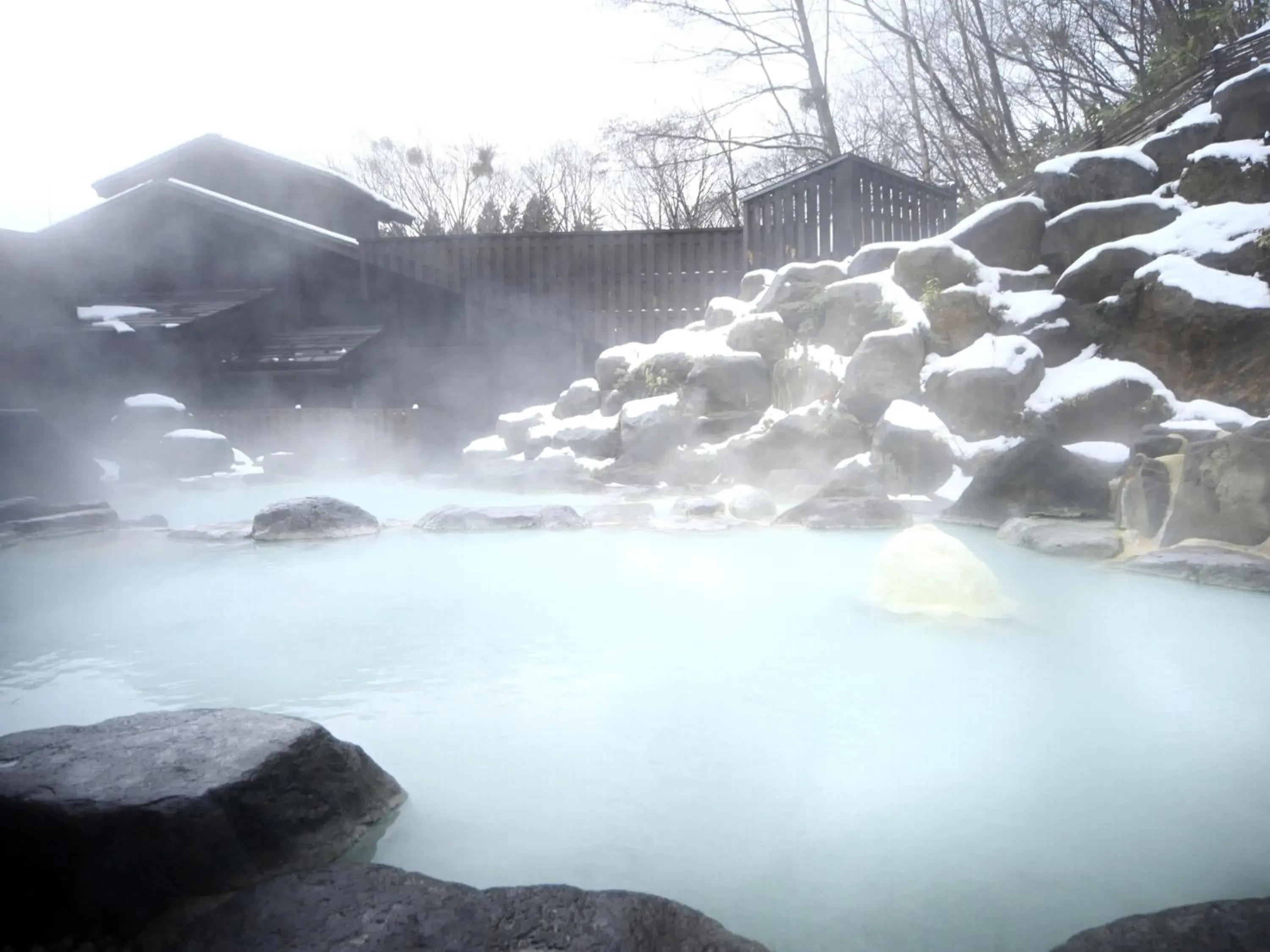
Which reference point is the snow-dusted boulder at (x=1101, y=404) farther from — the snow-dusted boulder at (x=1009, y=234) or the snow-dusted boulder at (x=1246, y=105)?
the snow-dusted boulder at (x=1246, y=105)

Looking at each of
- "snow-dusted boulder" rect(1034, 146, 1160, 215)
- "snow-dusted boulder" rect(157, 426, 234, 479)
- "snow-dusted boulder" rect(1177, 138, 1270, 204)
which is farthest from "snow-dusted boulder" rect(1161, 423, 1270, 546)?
"snow-dusted boulder" rect(157, 426, 234, 479)

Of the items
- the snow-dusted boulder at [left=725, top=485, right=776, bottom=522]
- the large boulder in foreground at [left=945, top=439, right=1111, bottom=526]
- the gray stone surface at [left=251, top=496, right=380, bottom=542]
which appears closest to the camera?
the large boulder in foreground at [left=945, top=439, right=1111, bottom=526]

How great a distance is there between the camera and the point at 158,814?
1.47 meters

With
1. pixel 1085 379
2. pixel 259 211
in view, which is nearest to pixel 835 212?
pixel 1085 379

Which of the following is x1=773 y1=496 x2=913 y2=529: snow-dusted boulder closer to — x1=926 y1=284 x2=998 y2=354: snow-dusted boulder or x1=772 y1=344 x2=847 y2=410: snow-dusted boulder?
x1=772 y1=344 x2=847 y2=410: snow-dusted boulder

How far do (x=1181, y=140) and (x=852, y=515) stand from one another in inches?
205

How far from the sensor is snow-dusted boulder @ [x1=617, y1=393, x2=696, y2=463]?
27.5ft

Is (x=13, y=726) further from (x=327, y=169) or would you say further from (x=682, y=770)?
(x=327, y=169)

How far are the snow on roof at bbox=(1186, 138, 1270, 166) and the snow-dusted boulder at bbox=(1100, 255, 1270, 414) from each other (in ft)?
4.05

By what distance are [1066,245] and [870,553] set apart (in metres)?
4.58

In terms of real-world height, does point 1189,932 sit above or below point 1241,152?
below

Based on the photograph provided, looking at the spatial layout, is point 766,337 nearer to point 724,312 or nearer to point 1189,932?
point 724,312

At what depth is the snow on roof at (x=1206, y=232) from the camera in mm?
6430

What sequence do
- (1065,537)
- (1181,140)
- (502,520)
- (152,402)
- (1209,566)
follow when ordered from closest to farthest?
(1209,566) → (1065,537) → (502,520) → (1181,140) → (152,402)
